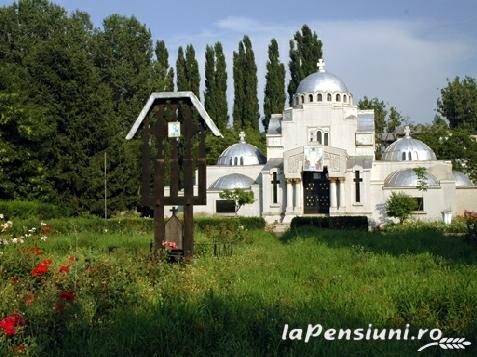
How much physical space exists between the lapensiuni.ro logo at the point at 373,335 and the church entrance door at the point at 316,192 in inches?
1217

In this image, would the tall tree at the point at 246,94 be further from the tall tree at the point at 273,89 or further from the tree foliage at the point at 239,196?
the tree foliage at the point at 239,196

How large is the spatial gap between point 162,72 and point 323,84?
626 inches

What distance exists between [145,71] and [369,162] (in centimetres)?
2177

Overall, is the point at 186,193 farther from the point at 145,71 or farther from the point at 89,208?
the point at 145,71

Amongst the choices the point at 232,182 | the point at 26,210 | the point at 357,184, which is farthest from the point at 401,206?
the point at 26,210

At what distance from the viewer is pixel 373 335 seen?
5.75 m

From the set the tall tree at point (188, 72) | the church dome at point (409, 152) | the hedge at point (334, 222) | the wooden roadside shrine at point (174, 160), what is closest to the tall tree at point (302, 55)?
the tall tree at point (188, 72)

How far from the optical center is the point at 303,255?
11.9 meters

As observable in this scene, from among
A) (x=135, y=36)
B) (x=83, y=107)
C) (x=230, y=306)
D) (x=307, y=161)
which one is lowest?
(x=230, y=306)

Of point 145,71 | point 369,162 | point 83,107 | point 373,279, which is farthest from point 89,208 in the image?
point 373,279

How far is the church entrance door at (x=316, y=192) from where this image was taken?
121 feet

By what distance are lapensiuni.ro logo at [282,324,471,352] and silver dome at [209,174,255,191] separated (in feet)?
107

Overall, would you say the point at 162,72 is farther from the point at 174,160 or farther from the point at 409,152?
the point at 174,160

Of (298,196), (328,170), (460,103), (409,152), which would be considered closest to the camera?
(328,170)
